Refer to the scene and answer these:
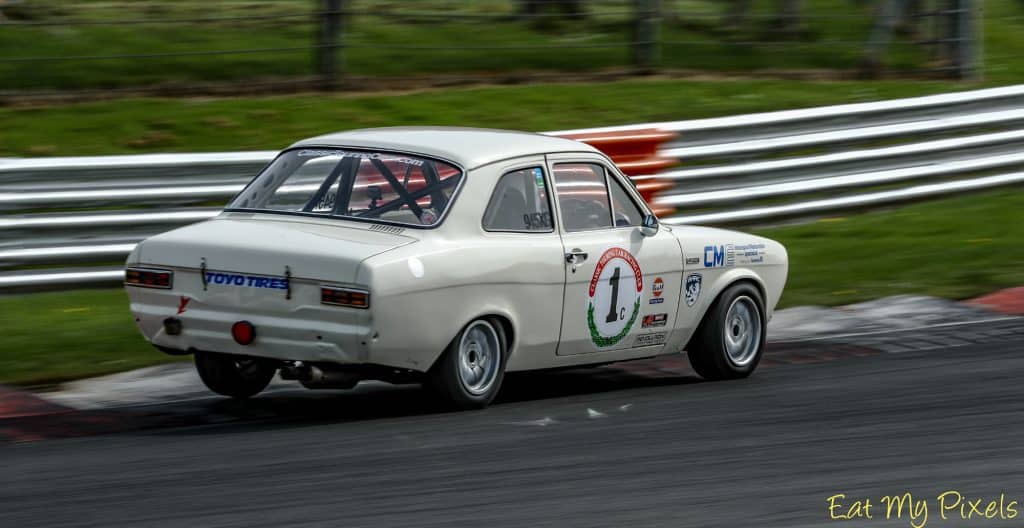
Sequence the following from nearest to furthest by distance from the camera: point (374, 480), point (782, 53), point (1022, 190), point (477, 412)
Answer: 1. point (374, 480)
2. point (477, 412)
3. point (1022, 190)
4. point (782, 53)

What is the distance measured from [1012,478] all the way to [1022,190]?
9.87 meters

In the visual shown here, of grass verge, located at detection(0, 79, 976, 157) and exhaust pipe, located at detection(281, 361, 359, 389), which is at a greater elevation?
grass verge, located at detection(0, 79, 976, 157)

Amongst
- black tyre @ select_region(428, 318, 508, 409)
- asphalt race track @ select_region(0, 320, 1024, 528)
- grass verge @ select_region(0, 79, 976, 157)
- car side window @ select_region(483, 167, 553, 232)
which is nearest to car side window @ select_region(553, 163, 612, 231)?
car side window @ select_region(483, 167, 553, 232)

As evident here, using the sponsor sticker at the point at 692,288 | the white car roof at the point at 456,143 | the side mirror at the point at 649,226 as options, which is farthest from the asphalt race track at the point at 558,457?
the white car roof at the point at 456,143

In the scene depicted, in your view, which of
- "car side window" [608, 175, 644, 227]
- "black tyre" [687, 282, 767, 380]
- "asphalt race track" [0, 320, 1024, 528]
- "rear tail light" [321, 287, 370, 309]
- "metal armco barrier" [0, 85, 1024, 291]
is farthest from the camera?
"metal armco barrier" [0, 85, 1024, 291]

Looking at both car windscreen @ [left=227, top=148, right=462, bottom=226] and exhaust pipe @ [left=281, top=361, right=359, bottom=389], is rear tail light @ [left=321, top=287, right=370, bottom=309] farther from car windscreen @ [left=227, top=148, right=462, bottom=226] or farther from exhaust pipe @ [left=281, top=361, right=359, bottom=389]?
car windscreen @ [left=227, top=148, right=462, bottom=226]

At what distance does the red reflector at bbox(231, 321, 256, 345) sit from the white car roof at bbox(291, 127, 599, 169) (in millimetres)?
1288

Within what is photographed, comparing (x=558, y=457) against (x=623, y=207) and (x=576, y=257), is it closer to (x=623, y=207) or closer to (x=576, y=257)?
(x=576, y=257)

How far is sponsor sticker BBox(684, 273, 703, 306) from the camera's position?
8.70 meters

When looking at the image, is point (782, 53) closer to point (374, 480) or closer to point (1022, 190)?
point (1022, 190)

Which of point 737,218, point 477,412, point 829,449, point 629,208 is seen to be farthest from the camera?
point 737,218

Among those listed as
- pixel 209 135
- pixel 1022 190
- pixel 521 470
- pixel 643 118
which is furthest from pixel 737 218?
pixel 521 470

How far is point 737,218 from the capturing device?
14.1m

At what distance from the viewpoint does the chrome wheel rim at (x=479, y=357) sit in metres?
7.49
